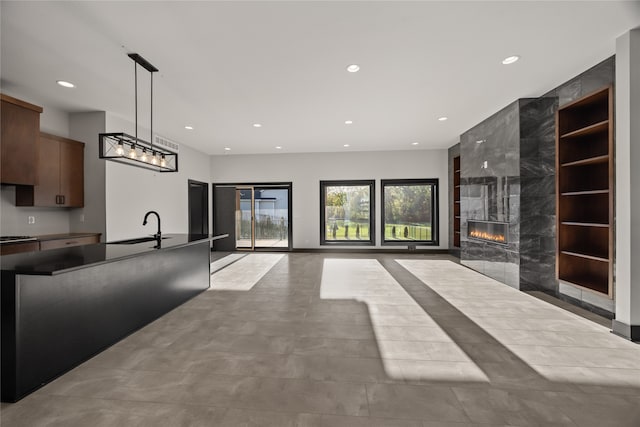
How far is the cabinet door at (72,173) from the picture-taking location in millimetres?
4496

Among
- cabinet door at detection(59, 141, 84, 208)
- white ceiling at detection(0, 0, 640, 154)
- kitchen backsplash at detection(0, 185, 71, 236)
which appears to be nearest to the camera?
white ceiling at detection(0, 0, 640, 154)

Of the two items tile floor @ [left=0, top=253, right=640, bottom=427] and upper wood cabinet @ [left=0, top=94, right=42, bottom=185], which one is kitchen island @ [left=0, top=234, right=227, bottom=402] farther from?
upper wood cabinet @ [left=0, top=94, right=42, bottom=185]

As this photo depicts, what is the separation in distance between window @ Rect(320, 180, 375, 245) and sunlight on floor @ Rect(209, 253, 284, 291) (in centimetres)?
173

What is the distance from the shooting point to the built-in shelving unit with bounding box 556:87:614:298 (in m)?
3.62

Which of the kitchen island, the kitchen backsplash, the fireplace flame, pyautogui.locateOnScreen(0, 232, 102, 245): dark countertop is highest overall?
the kitchen backsplash

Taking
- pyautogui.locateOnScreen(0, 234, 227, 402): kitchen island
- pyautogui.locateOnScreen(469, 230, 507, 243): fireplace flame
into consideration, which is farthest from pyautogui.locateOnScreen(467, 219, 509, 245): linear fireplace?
pyautogui.locateOnScreen(0, 234, 227, 402): kitchen island

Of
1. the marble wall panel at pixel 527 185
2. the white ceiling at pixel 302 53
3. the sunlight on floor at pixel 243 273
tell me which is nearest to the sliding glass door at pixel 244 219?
the sunlight on floor at pixel 243 273

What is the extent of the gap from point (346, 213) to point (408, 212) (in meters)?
1.77

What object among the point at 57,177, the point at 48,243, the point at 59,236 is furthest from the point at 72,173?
the point at 48,243

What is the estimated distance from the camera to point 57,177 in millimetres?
4402

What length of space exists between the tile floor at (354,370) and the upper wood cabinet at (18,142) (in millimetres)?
2836

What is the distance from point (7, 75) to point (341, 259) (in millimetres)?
6378

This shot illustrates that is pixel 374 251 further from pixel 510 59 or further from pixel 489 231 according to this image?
pixel 510 59

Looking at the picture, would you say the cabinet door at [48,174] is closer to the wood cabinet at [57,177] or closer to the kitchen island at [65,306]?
the wood cabinet at [57,177]
